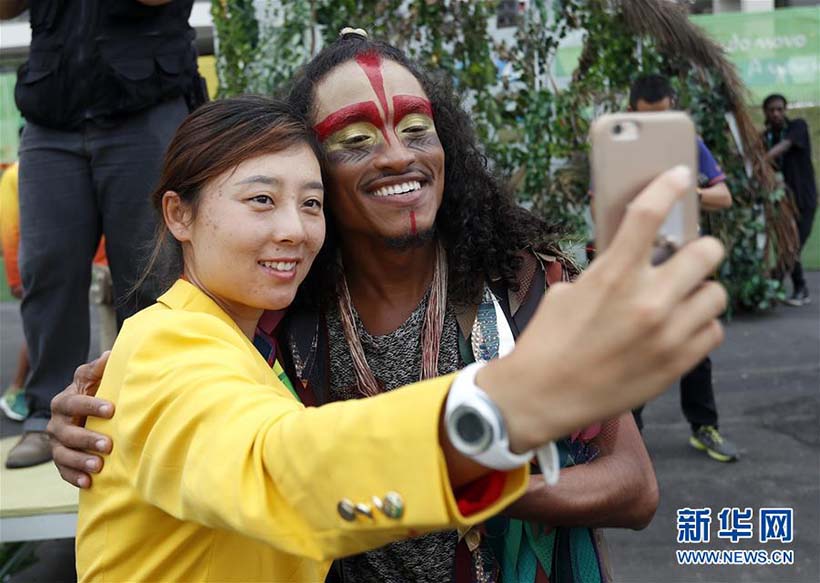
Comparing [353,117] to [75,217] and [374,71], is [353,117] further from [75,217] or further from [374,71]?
[75,217]

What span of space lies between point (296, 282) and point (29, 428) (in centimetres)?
207

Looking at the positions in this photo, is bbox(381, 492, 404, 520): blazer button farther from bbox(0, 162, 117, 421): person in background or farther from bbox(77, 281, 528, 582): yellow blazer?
bbox(0, 162, 117, 421): person in background

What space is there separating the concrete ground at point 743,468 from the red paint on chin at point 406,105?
7.76ft

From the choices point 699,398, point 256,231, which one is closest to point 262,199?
point 256,231

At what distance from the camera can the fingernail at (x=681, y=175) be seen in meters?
0.87

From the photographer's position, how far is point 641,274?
34.2 inches

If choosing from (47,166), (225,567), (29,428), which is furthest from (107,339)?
(225,567)

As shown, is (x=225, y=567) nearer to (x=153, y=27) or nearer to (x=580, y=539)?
(x=580, y=539)

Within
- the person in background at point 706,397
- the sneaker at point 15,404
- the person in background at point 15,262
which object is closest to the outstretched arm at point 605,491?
the person in background at point 706,397

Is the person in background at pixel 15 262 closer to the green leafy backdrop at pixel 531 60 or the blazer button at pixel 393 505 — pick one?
the green leafy backdrop at pixel 531 60

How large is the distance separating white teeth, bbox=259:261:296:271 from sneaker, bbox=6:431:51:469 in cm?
202

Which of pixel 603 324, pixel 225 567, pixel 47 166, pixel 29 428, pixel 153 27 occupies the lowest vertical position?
pixel 29 428

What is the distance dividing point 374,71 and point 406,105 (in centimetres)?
11

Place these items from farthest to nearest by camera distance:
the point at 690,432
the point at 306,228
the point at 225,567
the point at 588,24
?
the point at 588,24 < the point at 690,432 < the point at 306,228 < the point at 225,567
